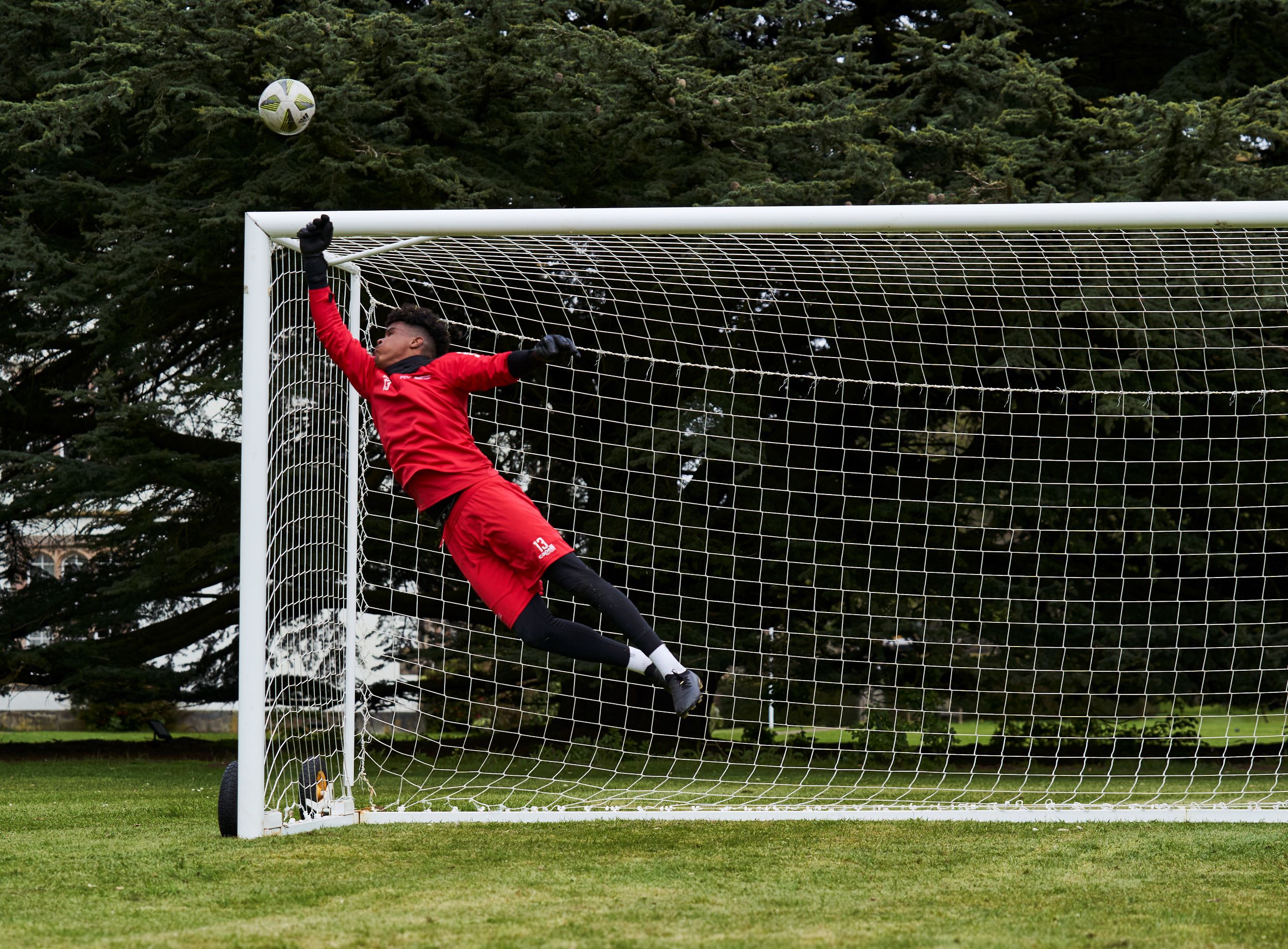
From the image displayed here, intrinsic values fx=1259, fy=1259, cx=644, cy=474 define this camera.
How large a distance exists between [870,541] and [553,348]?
5617mm

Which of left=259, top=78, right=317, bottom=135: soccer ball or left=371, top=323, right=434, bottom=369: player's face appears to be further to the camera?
left=259, top=78, right=317, bottom=135: soccer ball

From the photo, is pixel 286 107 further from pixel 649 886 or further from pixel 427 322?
pixel 649 886

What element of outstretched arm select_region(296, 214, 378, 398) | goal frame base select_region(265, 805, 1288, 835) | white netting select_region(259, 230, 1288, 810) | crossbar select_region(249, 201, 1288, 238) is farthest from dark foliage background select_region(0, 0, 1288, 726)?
outstretched arm select_region(296, 214, 378, 398)

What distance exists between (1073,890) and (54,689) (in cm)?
1016

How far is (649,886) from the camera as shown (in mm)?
4070

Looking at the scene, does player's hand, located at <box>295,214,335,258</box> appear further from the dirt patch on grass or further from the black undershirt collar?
the dirt patch on grass

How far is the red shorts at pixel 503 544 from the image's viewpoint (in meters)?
4.77

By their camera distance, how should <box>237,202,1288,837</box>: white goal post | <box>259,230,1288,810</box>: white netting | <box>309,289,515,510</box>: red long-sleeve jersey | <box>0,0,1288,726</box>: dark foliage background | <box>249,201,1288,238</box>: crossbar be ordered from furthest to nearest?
<box>0,0,1288,726</box>: dark foliage background < <box>259,230,1288,810</box>: white netting < <box>237,202,1288,837</box>: white goal post < <box>249,201,1288,238</box>: crossbar < <box>309,289,515,510</box>: red long-sleeve jersey

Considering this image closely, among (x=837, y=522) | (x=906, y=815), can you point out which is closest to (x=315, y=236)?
(x=906, y=815)

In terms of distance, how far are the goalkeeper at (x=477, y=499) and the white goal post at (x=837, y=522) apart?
1213 millimetres

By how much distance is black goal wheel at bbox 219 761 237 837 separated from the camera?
5125 mm

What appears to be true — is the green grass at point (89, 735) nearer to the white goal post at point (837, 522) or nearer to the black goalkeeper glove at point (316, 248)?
the white goal post at point (837, 522)

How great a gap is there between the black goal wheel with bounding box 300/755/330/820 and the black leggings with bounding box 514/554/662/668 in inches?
53.8

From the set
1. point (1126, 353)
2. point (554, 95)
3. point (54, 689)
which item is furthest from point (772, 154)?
point (54, 689)
